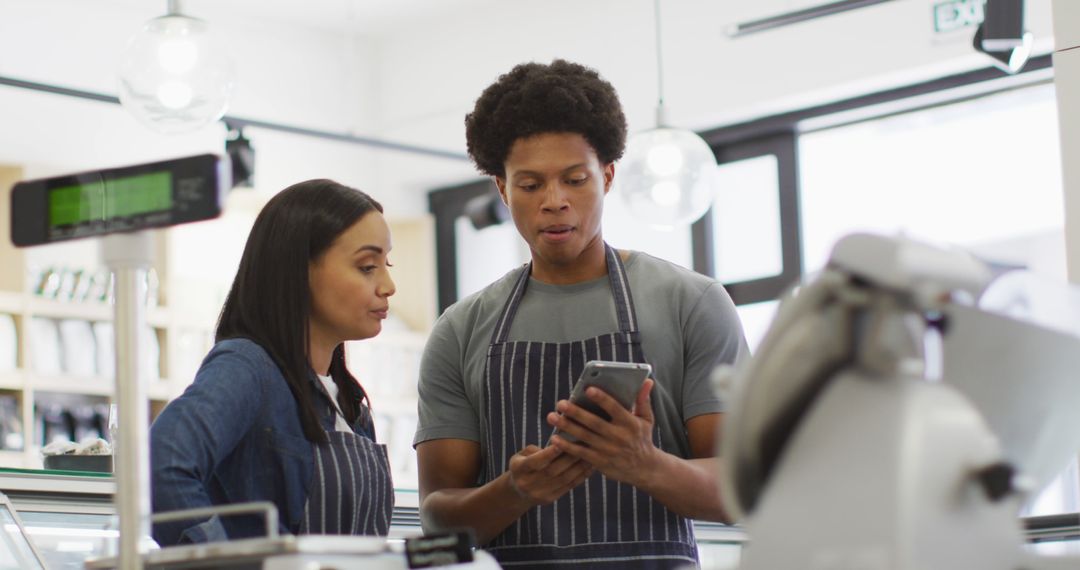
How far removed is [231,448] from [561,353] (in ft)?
2.11

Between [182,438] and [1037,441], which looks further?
[182,438]

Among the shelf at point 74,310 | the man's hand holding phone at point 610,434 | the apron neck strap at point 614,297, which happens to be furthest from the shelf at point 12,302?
the man's hand holding phone at point 610,434

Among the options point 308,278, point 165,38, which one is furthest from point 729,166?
point 308,278

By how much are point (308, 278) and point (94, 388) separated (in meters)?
5.20

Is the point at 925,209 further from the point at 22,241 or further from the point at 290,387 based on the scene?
the point at 22,241

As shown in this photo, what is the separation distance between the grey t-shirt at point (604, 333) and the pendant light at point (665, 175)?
2492 mm

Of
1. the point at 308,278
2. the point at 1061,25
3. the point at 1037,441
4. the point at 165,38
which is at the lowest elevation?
the point at 1037,441

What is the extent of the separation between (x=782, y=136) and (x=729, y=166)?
380 millimetres

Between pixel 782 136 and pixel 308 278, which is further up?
pixel 782 136

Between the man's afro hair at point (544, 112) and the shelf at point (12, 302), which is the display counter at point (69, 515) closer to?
the man's afro hair at point (544, 112)

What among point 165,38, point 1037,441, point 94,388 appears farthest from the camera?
point 94,388

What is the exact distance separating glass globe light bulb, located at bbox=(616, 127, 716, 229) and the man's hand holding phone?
2886 millimetres

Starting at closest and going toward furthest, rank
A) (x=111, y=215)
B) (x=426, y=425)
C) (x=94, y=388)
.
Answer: (x=111, y=215)
(x=426, y=425)
(x=94, y=388)

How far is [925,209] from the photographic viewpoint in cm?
724
